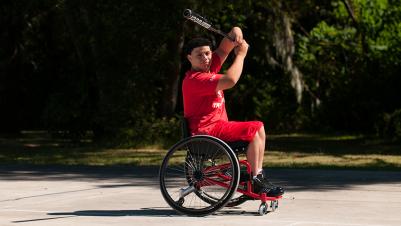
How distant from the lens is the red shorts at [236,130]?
8648 mm

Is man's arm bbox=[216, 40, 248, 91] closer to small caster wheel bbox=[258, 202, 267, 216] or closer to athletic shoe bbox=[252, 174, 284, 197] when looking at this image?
athletic shoe bbox=[252, 174, 284, 197]

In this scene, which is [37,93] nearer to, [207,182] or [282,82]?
[282,82]

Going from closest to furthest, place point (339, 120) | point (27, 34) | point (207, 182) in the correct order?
point (207, 182) → point (339, 120) → point (27, 34)

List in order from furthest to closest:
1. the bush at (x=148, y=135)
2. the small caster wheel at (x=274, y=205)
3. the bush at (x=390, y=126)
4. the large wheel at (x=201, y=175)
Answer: the bush at (x=390, y=126), the bush at (x=148, y=135), the small caster wheel at (x=274, y=205), the large wheel at (x=201, y=175)

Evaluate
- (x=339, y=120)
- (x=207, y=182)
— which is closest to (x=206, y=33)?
(x=339, y=120)

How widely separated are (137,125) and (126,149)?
62 cm

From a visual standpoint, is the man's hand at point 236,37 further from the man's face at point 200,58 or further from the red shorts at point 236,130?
the red shorts at point 236,130

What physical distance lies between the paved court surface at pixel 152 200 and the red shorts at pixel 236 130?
2.23ft

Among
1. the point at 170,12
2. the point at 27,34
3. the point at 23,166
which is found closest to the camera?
the point at 23,166

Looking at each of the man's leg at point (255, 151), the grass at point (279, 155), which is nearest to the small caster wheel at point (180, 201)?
the man's leg at point (255, 151)

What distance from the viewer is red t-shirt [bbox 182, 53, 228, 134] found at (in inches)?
347

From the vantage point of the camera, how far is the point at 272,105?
30719mm

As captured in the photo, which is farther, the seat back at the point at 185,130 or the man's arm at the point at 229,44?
the man's arm at the point at 229,44

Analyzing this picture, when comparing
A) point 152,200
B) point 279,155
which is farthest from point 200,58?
point 279,155
